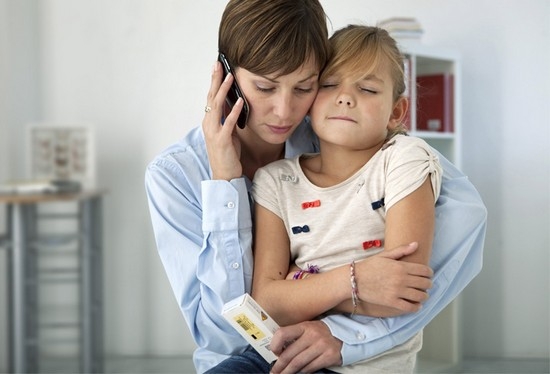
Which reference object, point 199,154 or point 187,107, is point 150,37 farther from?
point 199,154

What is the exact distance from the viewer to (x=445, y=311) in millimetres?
3412

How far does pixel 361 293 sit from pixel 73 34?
124 inches

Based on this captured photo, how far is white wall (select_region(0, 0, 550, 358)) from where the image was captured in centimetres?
368

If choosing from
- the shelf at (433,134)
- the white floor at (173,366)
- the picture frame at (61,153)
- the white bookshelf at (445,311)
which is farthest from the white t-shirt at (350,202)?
the picture frame at (61,153)

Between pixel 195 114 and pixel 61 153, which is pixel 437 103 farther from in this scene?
pixel 61 153

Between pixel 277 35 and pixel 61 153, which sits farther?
pixel 61 153

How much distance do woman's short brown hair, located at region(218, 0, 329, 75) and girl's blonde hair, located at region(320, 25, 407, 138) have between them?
0.03 m

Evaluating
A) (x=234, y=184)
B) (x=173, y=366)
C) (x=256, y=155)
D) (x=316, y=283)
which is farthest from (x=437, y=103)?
(x=316, y=283)

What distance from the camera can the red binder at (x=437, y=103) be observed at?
3.41 meters

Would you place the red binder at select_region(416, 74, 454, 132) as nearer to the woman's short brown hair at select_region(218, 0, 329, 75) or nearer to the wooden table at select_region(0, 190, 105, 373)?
the wooden table at select_region(0, 190, 105, 373)

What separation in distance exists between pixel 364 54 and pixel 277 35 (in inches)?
6.2

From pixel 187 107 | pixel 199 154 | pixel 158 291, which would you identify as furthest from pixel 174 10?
pixel 199 154

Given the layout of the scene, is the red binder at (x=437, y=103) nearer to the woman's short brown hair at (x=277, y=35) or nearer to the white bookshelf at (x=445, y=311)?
the white bookshelf at (x=445, y=311)

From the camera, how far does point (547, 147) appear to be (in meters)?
3.66
